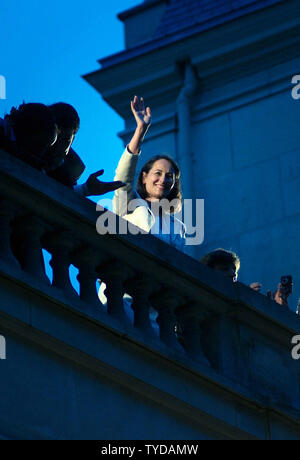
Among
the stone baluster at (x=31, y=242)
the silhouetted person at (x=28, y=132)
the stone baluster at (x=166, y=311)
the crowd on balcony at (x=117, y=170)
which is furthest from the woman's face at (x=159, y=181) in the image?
the stone baluster at (x=31, y=242)

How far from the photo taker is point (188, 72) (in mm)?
16641

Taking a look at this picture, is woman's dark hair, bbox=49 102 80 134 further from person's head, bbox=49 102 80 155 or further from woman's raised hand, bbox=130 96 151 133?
woman's raised hand, bbox=130 96 151 133

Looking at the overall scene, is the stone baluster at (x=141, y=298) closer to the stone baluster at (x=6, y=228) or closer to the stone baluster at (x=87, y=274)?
the stone baluster at (x=87, y=274)

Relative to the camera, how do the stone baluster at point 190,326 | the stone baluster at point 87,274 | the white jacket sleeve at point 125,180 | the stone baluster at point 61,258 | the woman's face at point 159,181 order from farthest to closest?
the woman's face at point 159,181
the white jacket sleeve at point 125,180
the stone baluster at point 190,326
the stone baluster at point 87,274
the stone baluster at point 61,258

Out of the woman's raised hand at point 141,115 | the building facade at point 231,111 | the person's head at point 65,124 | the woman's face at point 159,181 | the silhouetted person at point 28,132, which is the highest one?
the building facade at point 231,111

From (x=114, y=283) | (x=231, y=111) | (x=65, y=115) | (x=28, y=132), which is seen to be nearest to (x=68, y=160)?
(x=65, y=115)

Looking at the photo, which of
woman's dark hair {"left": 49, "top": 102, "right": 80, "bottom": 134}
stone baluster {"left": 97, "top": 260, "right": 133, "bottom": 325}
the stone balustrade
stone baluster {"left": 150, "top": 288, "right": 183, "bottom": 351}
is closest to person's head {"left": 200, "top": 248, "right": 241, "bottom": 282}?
the stone balustrade

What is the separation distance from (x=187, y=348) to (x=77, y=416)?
130cm

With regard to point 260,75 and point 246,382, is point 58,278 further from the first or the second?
point 260,75

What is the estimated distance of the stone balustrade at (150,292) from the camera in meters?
7.76

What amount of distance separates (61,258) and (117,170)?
7.71ft

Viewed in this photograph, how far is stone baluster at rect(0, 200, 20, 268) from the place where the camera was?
7590mm

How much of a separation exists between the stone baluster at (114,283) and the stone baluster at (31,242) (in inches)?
22.0
